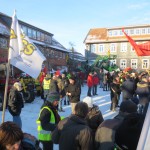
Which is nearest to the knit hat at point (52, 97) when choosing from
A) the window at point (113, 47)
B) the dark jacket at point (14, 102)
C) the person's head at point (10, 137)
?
the person's head at point (10, 137)

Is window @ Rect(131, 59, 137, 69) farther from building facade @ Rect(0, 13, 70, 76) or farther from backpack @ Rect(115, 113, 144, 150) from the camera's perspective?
backpack @ Rect(115, 113, 144, 150)

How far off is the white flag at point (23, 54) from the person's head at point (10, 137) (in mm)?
2833

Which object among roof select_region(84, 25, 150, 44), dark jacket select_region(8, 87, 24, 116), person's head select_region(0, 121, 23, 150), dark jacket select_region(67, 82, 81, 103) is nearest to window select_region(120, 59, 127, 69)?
roof select_region(84, 25, 150, 44)

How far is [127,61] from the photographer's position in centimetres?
4084

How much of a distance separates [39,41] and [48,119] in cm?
3310

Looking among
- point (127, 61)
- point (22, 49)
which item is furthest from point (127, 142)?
point (127, 61)

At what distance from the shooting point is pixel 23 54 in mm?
4871

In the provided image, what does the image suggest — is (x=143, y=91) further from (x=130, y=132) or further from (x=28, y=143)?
(x=28, y=143)

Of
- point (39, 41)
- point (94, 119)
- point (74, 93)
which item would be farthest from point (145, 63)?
point (94, 119)

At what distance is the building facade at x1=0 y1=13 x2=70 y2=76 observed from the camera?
86.5ft

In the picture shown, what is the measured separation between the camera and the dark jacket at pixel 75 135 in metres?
2.77

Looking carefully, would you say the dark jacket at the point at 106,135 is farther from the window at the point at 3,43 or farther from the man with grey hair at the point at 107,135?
the window at the point at 3,43

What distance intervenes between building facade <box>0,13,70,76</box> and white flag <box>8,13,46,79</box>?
20.1m

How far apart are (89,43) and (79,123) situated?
4105 cm
